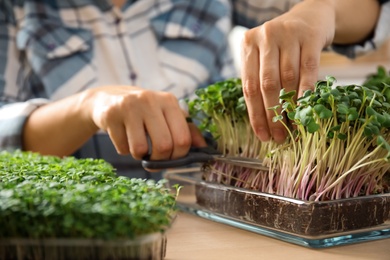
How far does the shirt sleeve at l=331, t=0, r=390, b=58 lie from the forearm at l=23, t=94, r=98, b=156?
2.81 ft

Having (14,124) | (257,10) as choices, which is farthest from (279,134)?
(257,10)

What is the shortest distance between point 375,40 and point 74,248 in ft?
4.52

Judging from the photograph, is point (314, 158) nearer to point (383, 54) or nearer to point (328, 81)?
point (328, 81)

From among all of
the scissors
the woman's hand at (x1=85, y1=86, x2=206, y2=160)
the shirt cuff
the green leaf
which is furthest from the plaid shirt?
the green leaf

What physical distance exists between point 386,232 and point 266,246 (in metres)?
0.22

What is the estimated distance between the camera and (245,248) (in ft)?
2.92

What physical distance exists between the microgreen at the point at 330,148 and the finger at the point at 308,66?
75mm

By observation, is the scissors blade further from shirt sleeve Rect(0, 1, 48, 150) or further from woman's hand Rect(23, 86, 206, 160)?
shirt sleeve Rect(0, 1, 48, 150)

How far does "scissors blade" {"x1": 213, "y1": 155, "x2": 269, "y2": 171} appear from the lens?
41.5 inches

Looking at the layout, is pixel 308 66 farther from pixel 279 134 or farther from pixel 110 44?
pixel 110 44

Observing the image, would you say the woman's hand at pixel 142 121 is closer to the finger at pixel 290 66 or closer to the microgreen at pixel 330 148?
the microgreen at pixel 330 148

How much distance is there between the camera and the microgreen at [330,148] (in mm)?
875

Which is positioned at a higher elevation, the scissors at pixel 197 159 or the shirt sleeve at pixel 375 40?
the shirt sleeve at pixel 375 40

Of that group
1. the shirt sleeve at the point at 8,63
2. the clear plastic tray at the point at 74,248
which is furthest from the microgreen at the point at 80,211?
the shirt sleeve at the point at 8,63
